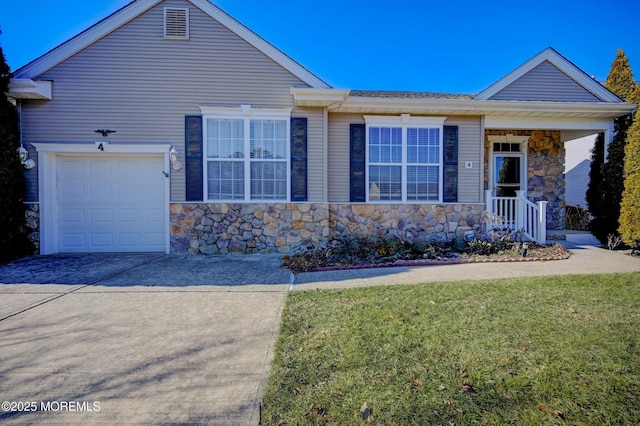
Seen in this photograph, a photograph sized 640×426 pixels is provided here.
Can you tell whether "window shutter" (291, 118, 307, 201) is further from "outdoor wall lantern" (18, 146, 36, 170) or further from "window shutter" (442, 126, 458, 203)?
"outdoor wall lantern" (18, 146, 36, 170)

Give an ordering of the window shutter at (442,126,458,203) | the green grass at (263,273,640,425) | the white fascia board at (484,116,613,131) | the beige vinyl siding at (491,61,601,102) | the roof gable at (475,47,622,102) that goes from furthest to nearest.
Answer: the beige vinyl siding at (491,61,601,102), the roof gable at (475,47,622,102), the white fascia board at (484,116,613,131), the window shutter at (442,126,458,203), the green grass at (263,273,640,425)

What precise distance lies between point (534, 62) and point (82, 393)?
445 inches

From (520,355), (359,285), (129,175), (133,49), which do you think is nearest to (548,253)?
(359,285)

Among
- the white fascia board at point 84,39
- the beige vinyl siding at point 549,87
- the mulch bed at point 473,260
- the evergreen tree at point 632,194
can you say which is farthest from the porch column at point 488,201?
the white fascia board at point 84,39

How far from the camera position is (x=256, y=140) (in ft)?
24.4

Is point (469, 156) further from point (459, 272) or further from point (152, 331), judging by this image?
point (152, 331)

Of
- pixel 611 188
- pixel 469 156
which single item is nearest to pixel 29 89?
pixel 469 156

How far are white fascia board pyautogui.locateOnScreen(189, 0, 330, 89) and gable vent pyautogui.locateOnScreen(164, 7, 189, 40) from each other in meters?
0.38

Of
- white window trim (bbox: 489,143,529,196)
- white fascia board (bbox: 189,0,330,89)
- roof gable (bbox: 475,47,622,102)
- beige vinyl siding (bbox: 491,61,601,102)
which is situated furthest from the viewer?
white window trim (bbox: 489,143,529,196)

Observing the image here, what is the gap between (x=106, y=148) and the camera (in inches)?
→ 282

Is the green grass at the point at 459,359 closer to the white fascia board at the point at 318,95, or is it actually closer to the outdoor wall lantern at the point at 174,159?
the white fascia board at the point at 318,95

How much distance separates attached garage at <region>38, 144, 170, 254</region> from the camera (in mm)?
7359

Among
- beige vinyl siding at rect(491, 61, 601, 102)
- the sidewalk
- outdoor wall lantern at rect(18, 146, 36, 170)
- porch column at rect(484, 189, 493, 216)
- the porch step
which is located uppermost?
beige vinyl siding at rect(491, 61, 601, 102)

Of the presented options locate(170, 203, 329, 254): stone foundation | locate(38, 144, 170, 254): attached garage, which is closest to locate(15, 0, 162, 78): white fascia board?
locate(38, 144, 170, 254): attached garage
